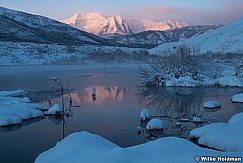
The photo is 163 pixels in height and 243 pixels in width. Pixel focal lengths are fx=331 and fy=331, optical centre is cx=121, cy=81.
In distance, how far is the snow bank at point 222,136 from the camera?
8352 millimetres

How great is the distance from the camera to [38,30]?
360 ft

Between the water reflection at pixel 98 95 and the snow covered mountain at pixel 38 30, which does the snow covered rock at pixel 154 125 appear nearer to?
the water reflection at pixel 98 95

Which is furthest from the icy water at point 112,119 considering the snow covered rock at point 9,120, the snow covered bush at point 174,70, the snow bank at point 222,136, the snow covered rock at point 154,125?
the snow covered bush at point 174,70

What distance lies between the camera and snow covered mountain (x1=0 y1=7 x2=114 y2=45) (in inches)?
3711

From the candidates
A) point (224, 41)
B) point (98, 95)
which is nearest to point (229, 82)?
point (98, 95)

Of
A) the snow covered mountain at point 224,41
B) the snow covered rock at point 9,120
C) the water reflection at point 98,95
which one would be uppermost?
the snow covered mountain at point 224,41

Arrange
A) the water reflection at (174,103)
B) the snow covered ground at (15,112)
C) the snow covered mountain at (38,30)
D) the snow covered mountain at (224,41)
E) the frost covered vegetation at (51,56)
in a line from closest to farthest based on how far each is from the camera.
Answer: the snow covered ground at (15,112), the water reflection at (174,103), the frost covered vegetation at (51,56), the snow covered mountain at (224,41), the snow covered mountain at (38,30)

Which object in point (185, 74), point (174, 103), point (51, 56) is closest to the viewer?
point (174, 103)

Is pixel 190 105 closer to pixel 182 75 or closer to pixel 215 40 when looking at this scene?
pixel 182 75

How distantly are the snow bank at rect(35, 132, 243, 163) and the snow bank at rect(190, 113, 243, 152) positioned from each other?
174 centimetres

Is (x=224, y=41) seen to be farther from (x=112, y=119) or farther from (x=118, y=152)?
(x=118, y=152)

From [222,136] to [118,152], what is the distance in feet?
13.0

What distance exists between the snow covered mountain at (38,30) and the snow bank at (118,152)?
279ft

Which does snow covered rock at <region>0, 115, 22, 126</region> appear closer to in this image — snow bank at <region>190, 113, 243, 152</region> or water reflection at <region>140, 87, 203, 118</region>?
water reflection at <region>140, 87, 203, 118</region>
